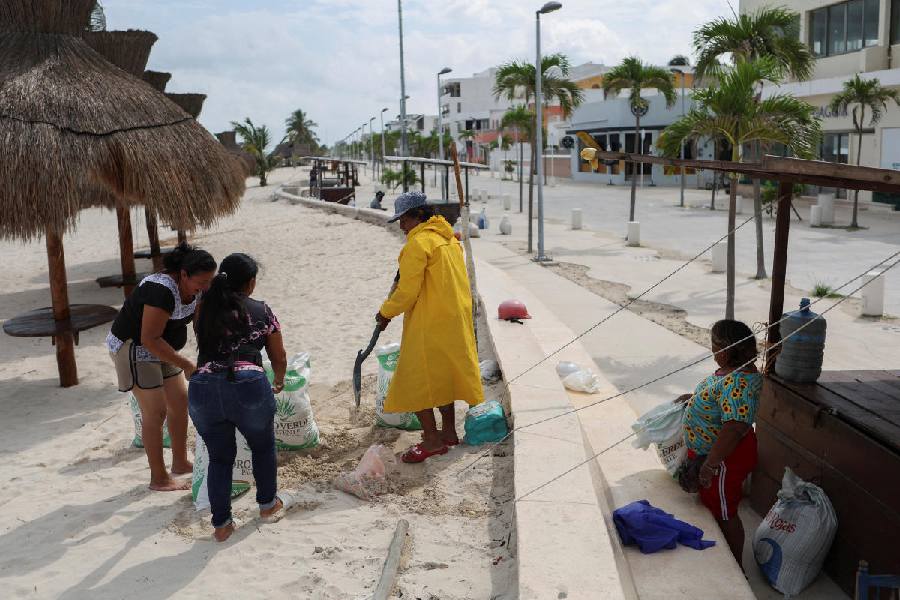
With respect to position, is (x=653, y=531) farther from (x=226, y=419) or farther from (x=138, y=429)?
(x=138, y=429)

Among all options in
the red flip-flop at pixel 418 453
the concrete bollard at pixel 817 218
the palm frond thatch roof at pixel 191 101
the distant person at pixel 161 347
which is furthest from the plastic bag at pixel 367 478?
the concrete bollard at pixel 817 218

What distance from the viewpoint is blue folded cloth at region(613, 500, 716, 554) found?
3695mm

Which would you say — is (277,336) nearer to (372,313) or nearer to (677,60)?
(372,313)

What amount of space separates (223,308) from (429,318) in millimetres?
1342

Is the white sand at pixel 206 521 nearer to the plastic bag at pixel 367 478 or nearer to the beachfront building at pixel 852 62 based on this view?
the plastic bag at pixel 367 478

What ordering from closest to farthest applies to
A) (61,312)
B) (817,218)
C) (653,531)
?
(653,531) < (61,312) < (817,218)

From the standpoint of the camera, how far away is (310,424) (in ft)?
16.9

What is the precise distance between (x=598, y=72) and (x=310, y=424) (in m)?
72.1

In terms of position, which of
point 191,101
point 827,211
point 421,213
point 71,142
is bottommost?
point 827,211

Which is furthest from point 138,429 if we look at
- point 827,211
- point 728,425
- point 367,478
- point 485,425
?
point 827,211

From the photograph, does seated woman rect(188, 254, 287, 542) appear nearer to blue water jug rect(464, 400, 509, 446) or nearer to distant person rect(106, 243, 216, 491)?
distant person rect(106, 243, 216, 491)

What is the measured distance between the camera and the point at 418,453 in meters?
4.95

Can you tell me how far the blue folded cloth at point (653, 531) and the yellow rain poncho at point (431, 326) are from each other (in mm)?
1339

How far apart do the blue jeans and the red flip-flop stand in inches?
44.4
